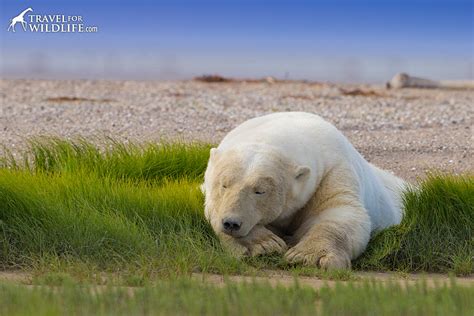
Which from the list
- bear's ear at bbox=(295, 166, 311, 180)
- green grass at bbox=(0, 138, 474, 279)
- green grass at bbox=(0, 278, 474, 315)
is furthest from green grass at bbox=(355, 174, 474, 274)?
green grass at bbox=(0, 278, 474, 315)

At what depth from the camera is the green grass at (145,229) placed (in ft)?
28.8

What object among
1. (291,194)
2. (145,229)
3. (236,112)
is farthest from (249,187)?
(236,112)

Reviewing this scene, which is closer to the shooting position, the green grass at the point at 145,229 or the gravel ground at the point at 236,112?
the green grass at the point at 145,229

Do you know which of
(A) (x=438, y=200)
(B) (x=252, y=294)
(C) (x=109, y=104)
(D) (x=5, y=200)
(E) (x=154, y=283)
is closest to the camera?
(B) (x=252, y=294)

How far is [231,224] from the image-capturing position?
8.70 meters

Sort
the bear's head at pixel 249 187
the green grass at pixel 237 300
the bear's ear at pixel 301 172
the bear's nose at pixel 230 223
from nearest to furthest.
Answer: the green grass at pixel 237 300, the bear's nose at pixel 230 223, the bear's head at pixel 249 187, the bear's ear at pixel 301 172

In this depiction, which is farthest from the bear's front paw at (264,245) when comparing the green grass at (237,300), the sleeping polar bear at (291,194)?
the green grass at (237,300)

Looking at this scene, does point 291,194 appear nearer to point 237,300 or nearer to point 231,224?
point 231,224

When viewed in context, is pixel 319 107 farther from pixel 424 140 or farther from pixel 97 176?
pixel 97 176

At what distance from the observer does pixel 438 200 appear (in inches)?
400

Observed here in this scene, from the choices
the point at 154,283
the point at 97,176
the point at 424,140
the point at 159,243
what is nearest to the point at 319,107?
the point at 424,140

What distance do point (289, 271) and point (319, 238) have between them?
410mm

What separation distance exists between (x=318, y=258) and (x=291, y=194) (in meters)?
0.61

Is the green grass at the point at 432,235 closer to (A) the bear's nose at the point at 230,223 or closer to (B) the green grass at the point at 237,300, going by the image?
(A) the bear's nose at the point at 230,223
